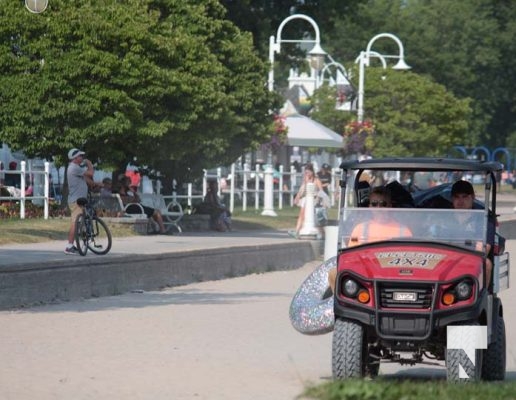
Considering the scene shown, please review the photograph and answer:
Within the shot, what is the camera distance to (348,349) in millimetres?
10852

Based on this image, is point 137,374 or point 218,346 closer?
point 137,374

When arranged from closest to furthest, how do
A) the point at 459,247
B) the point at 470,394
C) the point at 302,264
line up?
the point at 470,394 → the point at 459,247 → the point at 302,264

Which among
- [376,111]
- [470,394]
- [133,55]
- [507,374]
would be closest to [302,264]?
[133,55]

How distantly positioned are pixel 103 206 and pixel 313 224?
14.4 feet

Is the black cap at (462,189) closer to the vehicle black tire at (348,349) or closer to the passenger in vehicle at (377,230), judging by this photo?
the passenger in vehicle at (377,230)

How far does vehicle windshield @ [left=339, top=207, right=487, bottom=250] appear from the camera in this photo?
11.3 meters

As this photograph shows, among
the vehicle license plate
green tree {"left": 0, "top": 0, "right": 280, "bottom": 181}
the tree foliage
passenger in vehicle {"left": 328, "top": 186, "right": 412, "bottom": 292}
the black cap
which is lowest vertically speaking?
the vehicle license plate

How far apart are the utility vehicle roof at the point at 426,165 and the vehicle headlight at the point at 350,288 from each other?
1.18 meters

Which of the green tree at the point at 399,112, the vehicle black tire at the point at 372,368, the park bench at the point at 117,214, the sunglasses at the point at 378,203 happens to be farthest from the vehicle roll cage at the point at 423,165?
the green tree at the point at 399,112

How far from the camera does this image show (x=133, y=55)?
30844 mm

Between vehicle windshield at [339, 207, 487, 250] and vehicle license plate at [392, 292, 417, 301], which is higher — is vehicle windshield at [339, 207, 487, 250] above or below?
above

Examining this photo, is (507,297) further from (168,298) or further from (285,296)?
(168,298)

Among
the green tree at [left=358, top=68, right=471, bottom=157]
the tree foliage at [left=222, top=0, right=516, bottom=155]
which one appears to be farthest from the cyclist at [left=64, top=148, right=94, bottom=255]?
the tree foliage at [left=222, top=0, right=516, bottom=155]

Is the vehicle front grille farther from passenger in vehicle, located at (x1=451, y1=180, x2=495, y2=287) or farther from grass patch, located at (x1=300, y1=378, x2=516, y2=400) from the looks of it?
passenger in vehicle, located at (x1=451, y1=180, x2=495, y2=287)
